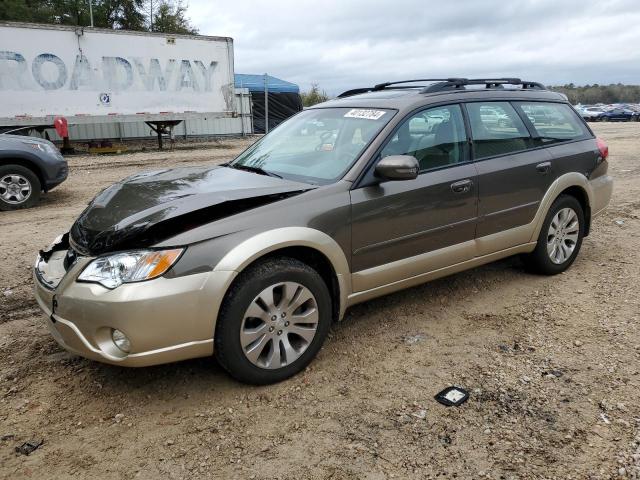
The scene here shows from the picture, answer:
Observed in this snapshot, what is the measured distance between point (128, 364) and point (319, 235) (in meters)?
1.28

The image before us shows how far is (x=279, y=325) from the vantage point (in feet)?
10.1

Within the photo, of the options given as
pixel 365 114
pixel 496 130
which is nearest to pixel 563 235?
pixel 496 130

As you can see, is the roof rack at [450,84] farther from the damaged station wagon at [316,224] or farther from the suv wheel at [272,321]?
the suv wheel at [272,321]

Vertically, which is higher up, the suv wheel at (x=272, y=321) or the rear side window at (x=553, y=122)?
the rear side window at (x=553, y=122)

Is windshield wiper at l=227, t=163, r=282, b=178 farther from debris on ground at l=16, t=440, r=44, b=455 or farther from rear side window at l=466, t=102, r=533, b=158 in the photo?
debris on ground at l=16, t=440, r=44, b=455

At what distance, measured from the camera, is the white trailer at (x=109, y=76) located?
1323cm

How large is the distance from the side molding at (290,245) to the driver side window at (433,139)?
2.60 ft

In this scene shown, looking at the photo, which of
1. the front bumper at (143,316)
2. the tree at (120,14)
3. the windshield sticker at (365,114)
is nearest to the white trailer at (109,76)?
the windshield sticker at (365,114)

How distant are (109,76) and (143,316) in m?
13.6

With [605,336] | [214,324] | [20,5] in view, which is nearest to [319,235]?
[214,324]

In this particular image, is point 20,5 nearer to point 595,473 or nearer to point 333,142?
point 333,142

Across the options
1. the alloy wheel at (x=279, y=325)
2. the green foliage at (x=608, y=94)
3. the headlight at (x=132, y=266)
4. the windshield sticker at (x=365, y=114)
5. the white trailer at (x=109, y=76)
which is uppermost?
the green foliage at (x=608, y=94)

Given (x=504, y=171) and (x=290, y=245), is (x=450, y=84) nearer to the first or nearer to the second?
(x=504, y=171)

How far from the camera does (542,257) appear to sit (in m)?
4.77
